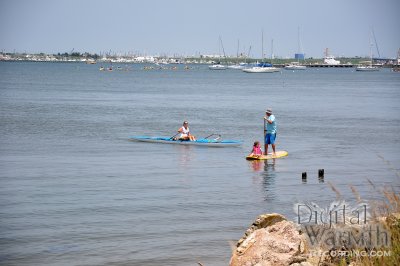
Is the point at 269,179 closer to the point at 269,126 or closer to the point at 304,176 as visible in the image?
the point at 304,176

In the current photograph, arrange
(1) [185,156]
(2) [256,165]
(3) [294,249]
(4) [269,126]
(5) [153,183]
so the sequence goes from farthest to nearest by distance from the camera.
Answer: (1) [185,156] < (4) [269,126] < (2) [256,165] < (5) [153,183] < (3) [294,249]

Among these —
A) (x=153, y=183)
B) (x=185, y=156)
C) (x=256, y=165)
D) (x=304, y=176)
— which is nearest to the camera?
(x=153, y=183)

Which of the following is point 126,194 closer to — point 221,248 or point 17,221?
point 17,221

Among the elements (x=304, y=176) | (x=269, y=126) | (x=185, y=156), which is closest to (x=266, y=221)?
(x=304, y=176)

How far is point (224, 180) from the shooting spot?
2361 centimetres

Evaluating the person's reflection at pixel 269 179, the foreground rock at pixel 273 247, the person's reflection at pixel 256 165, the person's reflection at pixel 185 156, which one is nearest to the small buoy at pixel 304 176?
the person's reflection at pixel 269 179

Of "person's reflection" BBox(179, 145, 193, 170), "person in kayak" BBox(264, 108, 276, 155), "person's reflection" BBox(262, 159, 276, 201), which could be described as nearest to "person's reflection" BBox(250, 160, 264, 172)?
"person's reflection" BBox(262, 159, 276, 201)

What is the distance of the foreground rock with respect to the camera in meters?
9.91

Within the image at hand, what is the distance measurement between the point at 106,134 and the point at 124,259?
2574cm

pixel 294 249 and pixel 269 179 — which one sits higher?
pixel 294 249

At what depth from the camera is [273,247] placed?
10.0m

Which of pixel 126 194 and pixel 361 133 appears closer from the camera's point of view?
pixel 126 194

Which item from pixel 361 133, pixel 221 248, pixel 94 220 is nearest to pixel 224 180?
pixel 94 220

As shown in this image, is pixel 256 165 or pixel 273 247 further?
pixel 256 165
